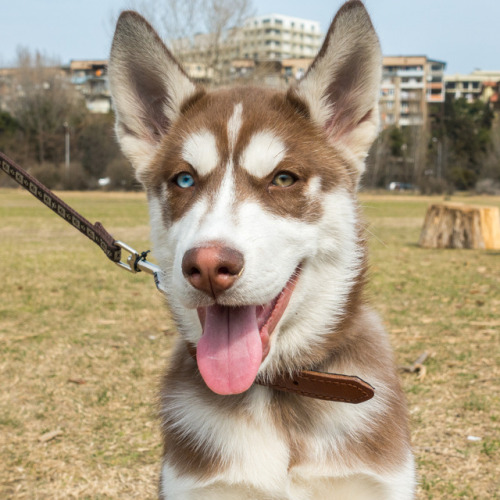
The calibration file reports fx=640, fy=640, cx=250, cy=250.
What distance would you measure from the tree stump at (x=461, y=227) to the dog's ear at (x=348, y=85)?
11556mm

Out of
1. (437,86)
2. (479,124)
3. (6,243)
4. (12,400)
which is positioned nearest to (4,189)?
(6,243)

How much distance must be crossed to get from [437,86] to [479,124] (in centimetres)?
5105

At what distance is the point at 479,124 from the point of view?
76.3 meters

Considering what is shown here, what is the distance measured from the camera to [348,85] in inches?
117

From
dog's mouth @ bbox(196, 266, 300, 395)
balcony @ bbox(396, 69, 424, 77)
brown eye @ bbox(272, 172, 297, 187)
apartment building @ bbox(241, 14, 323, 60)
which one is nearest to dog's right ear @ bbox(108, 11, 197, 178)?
brown eye @ bbox(272, 172, 297, 187)

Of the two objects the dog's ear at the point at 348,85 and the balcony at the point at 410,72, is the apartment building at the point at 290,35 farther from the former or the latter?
the dog's ear at the point at 348,85

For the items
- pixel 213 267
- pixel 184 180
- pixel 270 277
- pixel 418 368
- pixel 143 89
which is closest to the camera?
pixel 213 267

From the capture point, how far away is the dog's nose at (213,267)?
210 centimetres

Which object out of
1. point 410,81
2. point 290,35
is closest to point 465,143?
point 410,81

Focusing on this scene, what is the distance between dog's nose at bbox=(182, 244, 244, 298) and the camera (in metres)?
2.10

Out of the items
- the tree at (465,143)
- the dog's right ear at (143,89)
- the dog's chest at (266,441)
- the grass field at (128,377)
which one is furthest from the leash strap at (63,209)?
the tree at (465,143)

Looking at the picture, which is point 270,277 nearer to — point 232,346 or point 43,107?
point 232,346

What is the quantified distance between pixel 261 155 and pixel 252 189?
0.15 m

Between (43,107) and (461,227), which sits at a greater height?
(43,107)
